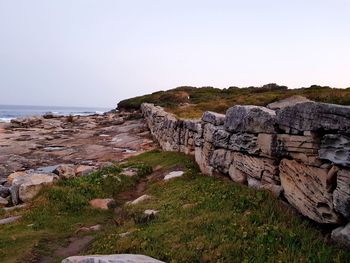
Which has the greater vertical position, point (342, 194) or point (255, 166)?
point (342, 194)

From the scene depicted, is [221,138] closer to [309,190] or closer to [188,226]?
[188,226]

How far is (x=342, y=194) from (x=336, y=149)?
0.90 m

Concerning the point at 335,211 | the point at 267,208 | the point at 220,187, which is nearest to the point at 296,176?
the point at 267,208

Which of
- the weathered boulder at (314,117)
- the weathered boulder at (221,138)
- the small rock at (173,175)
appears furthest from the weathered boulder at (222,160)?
the weathered boulder at (314,117)

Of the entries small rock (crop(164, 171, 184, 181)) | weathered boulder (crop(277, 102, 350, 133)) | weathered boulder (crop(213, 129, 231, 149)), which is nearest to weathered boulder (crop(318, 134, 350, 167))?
weathered boulder (crop(277, 102, 350, 133))

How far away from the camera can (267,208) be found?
→ 930cm

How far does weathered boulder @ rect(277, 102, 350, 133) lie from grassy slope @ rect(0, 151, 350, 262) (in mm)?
1973

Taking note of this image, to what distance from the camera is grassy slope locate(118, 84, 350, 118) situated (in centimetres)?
3259

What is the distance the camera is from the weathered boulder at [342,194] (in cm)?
721

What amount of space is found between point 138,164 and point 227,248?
13.0m

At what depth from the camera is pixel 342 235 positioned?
23.8 ft

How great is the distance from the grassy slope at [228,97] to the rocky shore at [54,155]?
6259 millimetres

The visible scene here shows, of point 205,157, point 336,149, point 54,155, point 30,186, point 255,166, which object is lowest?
point 54,155

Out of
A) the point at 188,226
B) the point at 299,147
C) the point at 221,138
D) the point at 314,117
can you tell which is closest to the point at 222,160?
the point at 221,138
